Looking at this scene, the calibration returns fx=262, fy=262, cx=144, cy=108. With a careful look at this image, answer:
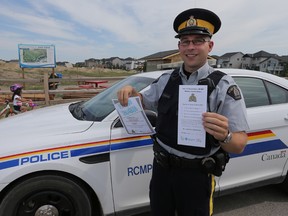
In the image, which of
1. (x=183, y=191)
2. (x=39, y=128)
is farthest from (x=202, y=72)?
(x=39, y=128)

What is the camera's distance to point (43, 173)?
6.78 ft

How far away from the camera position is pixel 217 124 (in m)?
1.30

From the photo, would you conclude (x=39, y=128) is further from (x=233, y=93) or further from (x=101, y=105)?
(x=233, y=93)

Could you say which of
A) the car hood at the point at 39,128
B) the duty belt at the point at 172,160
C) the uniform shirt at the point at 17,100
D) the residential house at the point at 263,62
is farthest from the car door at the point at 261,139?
the residential house at the point at 263,62

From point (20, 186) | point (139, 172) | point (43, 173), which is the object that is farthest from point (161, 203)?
point (20, 186)

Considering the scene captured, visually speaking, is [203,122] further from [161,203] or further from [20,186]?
[20,186]

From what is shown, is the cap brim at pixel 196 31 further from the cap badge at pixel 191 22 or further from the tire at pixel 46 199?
the tire at pixel 46 199

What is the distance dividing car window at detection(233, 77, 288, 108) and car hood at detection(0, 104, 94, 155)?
1677 millimetres

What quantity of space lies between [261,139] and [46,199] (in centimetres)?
213

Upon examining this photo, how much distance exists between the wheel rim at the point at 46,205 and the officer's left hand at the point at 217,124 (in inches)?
56.1

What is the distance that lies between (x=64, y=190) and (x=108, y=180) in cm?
36

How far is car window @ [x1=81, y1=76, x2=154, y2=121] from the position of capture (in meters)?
2.50

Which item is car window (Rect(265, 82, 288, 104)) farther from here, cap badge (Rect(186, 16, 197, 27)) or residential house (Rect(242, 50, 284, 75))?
residential house (Rect(242, 50, 284, 75))

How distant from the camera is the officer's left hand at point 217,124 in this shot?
130cm
